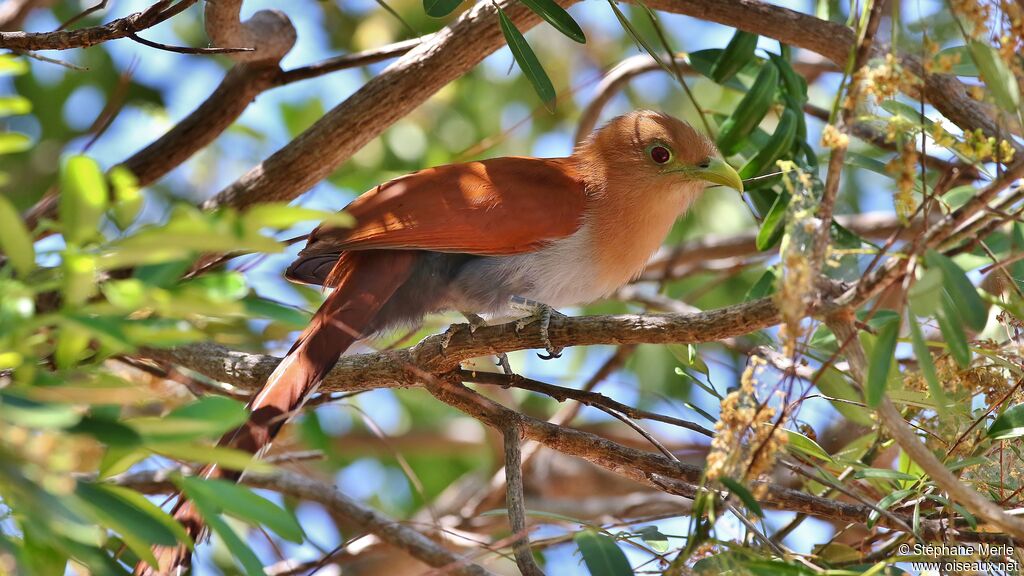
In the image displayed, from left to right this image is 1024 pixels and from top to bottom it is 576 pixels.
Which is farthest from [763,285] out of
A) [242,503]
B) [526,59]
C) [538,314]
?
[242,503]

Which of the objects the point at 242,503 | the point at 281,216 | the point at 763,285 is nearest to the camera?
the point at 281,216

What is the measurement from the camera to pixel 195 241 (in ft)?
5.08

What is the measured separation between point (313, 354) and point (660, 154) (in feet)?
6.09

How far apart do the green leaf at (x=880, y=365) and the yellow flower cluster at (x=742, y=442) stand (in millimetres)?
197

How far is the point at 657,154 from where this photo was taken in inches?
165

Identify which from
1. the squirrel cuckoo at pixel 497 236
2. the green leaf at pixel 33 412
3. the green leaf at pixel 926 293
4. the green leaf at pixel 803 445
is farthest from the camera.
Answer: the squirrel cuckoo at pixel 497 236

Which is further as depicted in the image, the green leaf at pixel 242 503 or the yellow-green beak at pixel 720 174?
the yellow-green beak at pixel 720 174

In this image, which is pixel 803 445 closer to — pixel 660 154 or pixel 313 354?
pixel 313 354

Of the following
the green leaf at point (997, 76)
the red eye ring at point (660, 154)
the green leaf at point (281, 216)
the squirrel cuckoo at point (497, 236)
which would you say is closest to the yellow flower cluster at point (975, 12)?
the green leaf at point (997, 76)

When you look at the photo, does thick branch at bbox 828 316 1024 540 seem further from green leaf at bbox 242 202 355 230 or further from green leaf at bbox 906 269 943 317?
green leaf at bbox 242 202 355 230

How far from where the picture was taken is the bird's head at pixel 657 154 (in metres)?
4.13

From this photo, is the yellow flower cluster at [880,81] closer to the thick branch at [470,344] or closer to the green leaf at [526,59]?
the thick branch at [470,344]

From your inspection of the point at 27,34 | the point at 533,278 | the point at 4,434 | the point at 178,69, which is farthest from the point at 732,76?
the point at 178,69

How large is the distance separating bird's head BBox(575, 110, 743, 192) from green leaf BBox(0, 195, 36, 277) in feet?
9.27
